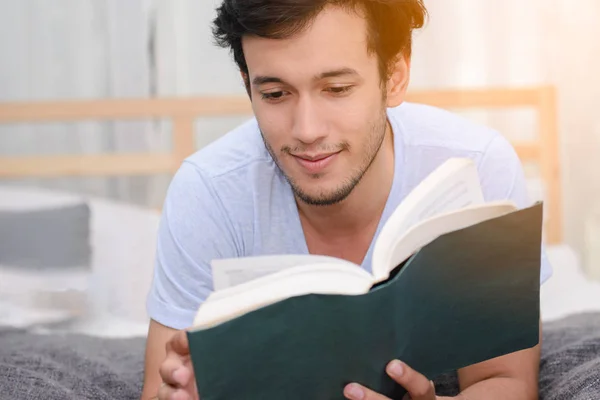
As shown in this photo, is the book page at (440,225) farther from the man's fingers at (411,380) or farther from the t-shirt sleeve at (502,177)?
the t-shirt sleeve at (502,177)

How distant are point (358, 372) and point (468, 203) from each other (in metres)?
0.22

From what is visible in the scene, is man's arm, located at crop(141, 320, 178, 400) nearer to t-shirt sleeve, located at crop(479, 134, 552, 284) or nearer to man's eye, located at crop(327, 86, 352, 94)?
man's eye, located at crop(327, 86, 352, 94)

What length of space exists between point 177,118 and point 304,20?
5.45ft

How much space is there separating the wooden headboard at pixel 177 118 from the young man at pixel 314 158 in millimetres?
1347

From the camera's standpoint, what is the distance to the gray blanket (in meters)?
1.14

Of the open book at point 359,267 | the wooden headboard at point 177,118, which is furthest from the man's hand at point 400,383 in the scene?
the wooden headboard at point 177,118

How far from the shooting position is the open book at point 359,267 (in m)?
0.75

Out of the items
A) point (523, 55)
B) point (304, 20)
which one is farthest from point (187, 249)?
point (523, 55)

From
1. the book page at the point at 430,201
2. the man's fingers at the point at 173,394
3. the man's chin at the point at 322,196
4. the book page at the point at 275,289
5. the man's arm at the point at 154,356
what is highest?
the book page at the point at 430,201

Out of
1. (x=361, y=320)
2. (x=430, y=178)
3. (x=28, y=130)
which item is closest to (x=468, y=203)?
(x=430, y=178)

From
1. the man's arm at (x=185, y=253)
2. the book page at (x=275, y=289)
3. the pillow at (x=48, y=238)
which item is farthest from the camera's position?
the pillow at (x=48, y=238)

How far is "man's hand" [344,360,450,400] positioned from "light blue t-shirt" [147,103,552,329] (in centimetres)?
39

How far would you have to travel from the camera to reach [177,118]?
2695 mm

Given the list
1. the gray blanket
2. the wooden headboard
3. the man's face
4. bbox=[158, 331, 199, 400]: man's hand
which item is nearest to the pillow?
the wooden headboard
